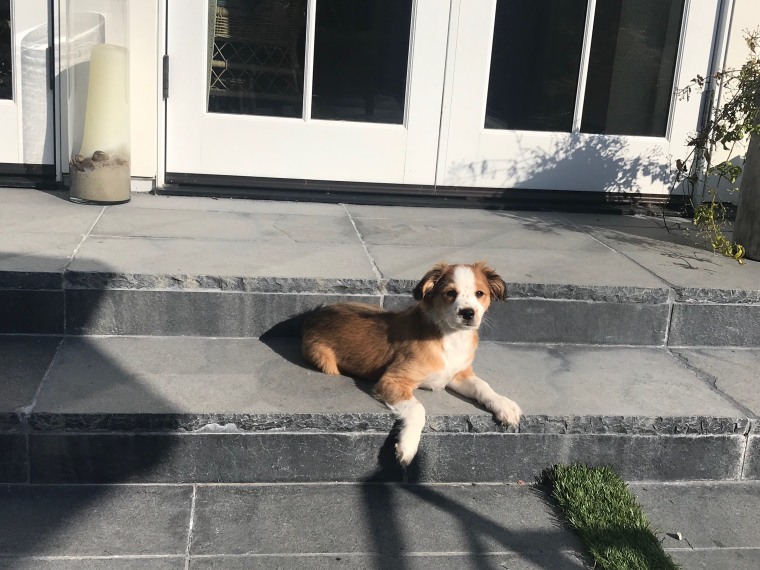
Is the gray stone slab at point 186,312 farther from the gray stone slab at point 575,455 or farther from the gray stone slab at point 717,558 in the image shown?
the gray stone slab at point 717,558

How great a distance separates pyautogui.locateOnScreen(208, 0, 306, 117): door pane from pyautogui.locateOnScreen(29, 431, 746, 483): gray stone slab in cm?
293

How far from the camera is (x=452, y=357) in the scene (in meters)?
3.50

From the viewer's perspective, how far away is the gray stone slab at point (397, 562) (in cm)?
283

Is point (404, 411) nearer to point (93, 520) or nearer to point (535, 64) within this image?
point (93, 520)

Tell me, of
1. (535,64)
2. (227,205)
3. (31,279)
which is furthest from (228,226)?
(535,64)

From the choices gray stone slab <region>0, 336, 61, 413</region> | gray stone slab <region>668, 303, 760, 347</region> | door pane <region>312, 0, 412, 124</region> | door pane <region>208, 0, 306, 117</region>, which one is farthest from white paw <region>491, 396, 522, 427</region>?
door pane <region>208, 0, 306, 117</region>

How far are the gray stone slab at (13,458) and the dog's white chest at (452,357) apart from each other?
5.15ft

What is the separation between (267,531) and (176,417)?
550 mm

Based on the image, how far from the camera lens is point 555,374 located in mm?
3871

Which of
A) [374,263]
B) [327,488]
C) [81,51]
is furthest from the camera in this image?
[81,51]

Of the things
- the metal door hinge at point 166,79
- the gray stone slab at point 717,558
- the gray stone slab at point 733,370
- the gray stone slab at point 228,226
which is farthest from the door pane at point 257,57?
the gray stone slab at point 717,558

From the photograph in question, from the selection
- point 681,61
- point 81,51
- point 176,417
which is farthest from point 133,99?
point 681,61

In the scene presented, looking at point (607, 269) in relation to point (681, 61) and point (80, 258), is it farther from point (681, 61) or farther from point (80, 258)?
point (80, 258)

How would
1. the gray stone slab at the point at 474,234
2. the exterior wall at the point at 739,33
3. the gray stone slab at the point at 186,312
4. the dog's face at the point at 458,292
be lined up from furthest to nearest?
the exterior wall at the point at 739,33
the gray stone slab at the point at 474,234
the gray stone slab at the point at 186,312
the dog's face at the point at 458,292
